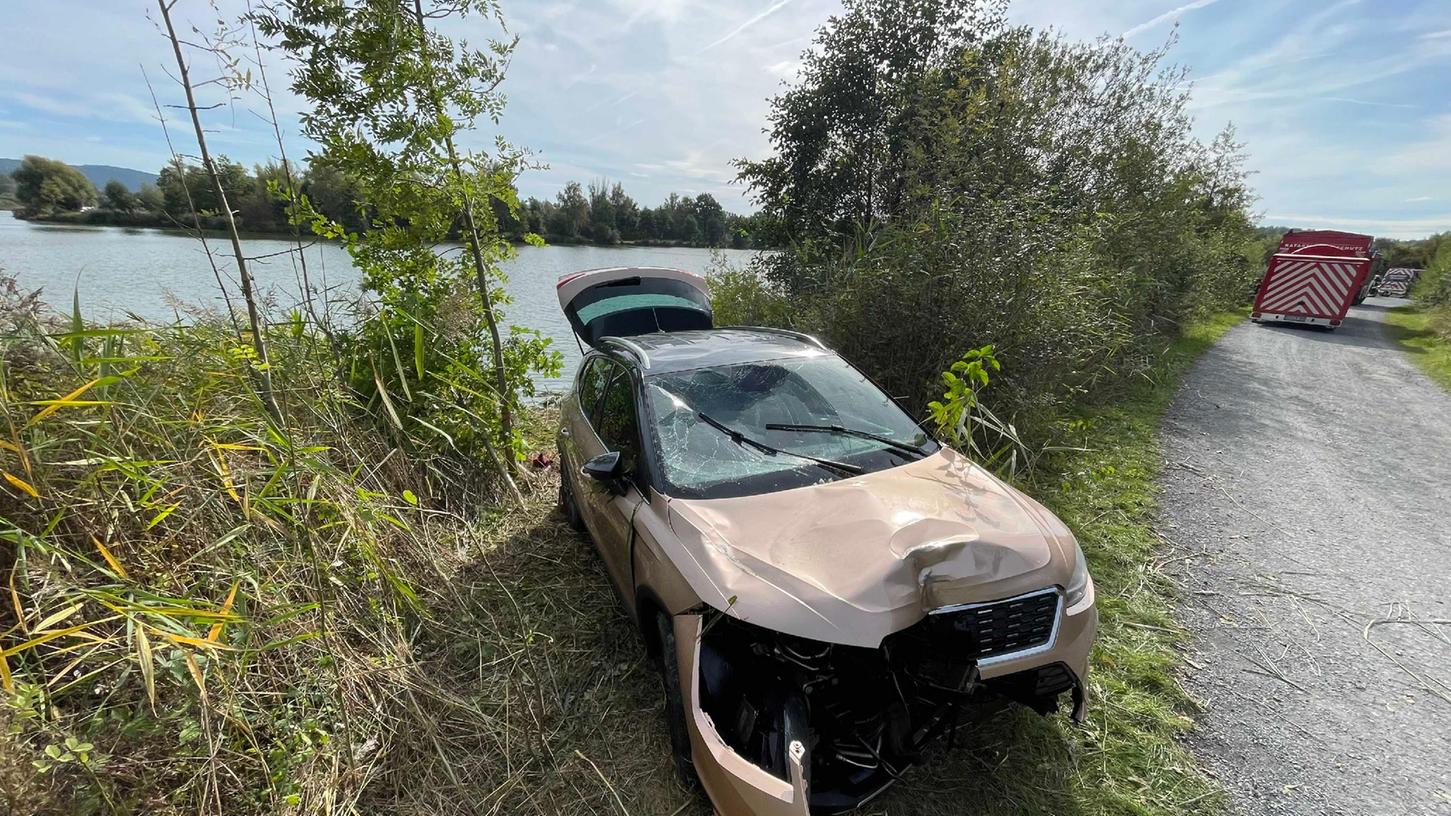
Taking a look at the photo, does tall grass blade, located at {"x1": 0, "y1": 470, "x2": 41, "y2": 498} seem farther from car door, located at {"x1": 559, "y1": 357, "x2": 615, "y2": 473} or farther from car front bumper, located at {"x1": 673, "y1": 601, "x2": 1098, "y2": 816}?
car front bumper, located at {"x1": 673, "y1": 601, "x2": 1098, "y2": 816}

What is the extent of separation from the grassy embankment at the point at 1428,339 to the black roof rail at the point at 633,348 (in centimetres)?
1313

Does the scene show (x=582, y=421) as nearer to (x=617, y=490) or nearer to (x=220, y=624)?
(x=617, y=490)

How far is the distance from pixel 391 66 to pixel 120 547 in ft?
10.1

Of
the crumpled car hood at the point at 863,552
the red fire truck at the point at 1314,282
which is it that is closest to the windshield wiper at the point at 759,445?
the crumpled car hood at the point at 863,552

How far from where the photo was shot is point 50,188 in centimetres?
393

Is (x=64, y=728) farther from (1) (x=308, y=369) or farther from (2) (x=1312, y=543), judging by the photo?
(2) (x=1312, y=543)

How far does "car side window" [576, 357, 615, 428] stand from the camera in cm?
356

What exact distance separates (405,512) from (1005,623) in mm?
3437

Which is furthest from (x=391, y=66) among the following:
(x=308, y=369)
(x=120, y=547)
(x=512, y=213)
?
(x=120, y=547)

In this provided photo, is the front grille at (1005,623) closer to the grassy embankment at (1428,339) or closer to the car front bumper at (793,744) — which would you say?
the car front bumper at (793,744)

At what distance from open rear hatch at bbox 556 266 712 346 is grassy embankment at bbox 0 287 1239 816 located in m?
2.28

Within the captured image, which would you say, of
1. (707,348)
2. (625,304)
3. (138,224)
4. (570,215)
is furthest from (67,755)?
(570,215)

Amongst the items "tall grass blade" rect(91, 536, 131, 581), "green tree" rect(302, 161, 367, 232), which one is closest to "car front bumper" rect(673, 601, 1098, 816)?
"tall grass blade" rect(91, 536, 131, 581)

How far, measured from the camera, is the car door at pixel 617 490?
8.73 feet
